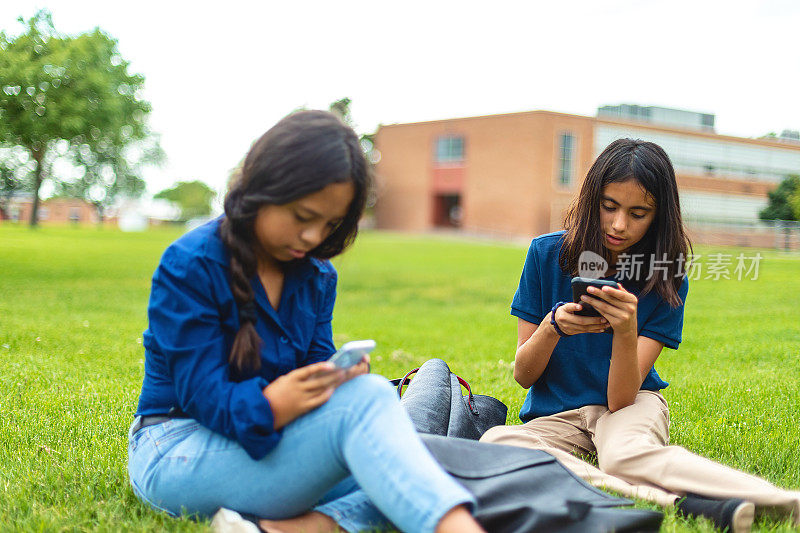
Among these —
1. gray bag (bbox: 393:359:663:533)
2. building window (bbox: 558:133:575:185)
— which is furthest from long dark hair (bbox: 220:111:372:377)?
building window (bbox: 558:133:575:185)

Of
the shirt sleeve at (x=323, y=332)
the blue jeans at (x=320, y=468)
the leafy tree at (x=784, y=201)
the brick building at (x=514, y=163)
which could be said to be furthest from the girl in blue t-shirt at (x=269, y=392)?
the brick building at (x=514, y=163)

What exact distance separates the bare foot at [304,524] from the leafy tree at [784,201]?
39.3 feet

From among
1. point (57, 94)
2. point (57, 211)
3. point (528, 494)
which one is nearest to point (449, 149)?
point (57, 211)

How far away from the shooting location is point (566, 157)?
43188mm

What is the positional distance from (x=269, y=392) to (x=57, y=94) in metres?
13.4

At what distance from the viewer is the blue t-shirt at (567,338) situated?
2.91 meters

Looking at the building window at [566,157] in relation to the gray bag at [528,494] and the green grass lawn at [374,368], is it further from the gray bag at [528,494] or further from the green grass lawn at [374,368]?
the gray bag at [528,494]

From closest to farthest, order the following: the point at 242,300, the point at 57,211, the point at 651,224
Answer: the point at 242,300
the point at 651,224
the point at 57,211

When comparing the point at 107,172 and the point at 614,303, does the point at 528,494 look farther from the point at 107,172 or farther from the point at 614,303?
the point at 107,172

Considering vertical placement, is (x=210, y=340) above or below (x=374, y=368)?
above

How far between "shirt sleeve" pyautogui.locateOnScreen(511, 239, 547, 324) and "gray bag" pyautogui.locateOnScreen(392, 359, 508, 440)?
42 centimetres

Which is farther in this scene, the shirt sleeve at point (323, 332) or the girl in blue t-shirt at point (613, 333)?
the girl in blue t-shirt at point (613, 333)

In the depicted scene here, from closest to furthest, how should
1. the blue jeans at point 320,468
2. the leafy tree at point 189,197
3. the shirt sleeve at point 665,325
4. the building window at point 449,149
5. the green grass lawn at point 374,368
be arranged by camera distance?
the blue jeans at point 320,468 → the green grass lawn at point 374,368 → the shirt sleeve at point 665,325 → the building window at point 449,149 → the leafy tree at point 189,197

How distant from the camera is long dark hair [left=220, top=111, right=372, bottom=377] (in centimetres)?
190
